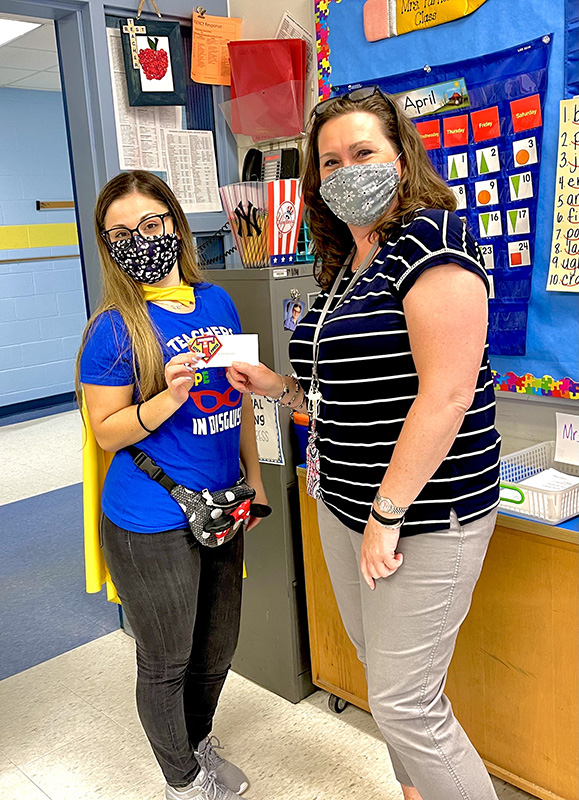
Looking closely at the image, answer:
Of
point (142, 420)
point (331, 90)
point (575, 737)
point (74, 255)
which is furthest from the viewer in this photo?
point (74, 255)

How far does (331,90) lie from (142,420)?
1.40 meters

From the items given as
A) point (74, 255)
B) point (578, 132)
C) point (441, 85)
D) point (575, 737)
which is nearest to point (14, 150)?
point (74, 255)

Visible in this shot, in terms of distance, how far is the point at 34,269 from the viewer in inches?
274

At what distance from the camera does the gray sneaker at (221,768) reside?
198cm

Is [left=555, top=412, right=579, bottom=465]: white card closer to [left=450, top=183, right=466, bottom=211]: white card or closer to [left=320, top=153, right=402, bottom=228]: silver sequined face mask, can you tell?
[left=450, top=183, right=466, bottom=211]: white card

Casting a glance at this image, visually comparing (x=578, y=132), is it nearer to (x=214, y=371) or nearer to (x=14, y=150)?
(x=214, y=371)

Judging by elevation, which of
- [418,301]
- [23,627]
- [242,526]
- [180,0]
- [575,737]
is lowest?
[23,627]

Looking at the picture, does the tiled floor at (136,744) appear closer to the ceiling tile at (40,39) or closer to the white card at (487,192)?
the white card at (487,192)

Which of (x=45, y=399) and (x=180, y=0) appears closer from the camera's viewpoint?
(x=180, y=0)

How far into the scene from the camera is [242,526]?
1903 millimetres

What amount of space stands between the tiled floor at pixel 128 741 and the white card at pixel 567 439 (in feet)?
2.93

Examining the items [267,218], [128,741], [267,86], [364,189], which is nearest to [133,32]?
[267,86]

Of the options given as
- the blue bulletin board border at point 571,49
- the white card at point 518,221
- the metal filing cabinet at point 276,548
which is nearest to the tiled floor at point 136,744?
the metal filing cabinet at point 276,548

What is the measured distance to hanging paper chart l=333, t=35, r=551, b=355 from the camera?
1.90 metres
